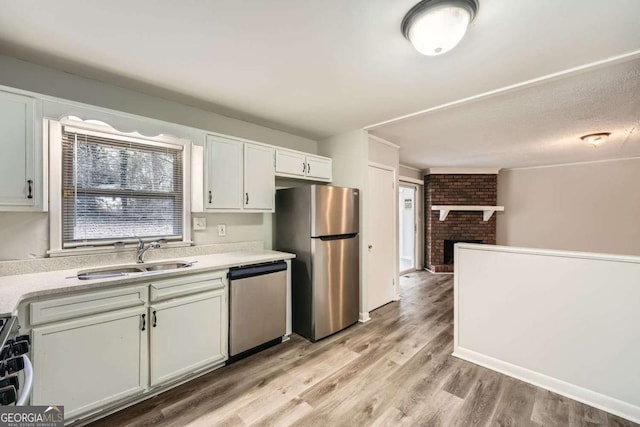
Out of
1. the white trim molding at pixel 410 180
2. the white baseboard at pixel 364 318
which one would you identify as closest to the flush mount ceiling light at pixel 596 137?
the white trim molding at pixel 410 180

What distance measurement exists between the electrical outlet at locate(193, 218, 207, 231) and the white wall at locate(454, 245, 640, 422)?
2544 mm

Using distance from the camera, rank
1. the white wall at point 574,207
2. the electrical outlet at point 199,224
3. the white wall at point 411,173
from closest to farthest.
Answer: the electrical outlet at point 199,224, the white wall at point 574,207, the white wall at point 411,173

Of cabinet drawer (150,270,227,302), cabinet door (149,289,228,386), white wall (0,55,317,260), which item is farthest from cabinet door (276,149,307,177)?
cabinet door (149,289,228,386)

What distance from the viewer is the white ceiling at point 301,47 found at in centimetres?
134

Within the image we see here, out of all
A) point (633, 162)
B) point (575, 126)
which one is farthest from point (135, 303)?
point (633, 162)

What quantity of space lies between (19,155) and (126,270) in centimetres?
100

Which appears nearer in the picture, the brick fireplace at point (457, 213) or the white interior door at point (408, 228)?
the brick fireplace at point (457, 213)

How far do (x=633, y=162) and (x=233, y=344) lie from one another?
736cm

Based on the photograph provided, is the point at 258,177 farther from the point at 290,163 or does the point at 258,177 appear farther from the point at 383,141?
the point at 383,141

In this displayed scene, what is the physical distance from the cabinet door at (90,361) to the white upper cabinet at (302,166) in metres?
1.88

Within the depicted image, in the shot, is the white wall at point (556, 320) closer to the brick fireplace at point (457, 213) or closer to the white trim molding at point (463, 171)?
the brick fireplace at point (457, 213)

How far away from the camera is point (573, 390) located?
1878mm

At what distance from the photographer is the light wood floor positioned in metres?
1.67

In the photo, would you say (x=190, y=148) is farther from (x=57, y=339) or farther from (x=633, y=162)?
(x=633, y=162)
